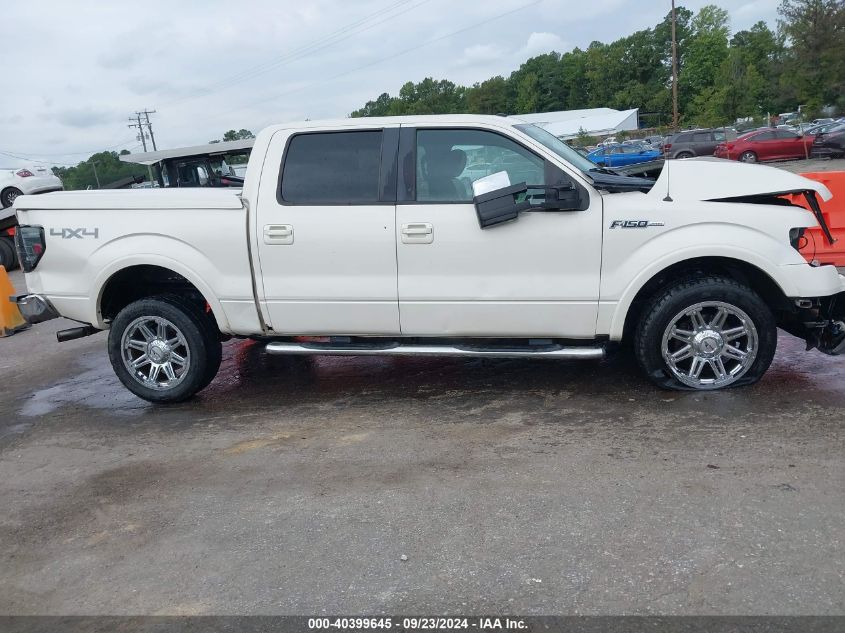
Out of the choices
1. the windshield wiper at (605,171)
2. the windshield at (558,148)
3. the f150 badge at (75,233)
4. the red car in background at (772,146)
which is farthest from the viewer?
the red car in background at (772,146)

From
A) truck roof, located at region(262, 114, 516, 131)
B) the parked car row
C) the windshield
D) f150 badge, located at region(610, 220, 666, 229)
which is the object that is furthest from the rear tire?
f150 badge, located at region(610, 220, 666, 229)

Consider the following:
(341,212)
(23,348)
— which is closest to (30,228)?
(341,212)

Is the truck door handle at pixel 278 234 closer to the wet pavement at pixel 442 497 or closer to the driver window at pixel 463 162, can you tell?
the driver window at pixel 463 162

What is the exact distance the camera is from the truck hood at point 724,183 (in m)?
4.59

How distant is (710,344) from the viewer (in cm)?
476

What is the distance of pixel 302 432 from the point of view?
15.7ft

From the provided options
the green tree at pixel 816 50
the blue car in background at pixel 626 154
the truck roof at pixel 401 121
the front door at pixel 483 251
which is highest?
the green tree at pixel 816 50

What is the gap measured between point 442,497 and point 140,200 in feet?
10.5

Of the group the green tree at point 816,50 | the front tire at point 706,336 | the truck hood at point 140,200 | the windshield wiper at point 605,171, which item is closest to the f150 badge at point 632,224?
the front tire at point 706,336

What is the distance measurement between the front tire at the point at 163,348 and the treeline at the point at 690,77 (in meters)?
50.8

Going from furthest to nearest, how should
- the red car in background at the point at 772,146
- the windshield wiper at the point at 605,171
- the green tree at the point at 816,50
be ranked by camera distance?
the green tree at the point at 816,50 → the red car in background at the point at 772,146 → the windshield wiper at the point at 605,171

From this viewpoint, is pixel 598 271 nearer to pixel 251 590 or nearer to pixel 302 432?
pixel 302 432

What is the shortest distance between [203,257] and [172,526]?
7.06 feet

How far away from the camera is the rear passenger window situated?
4.96 meters
